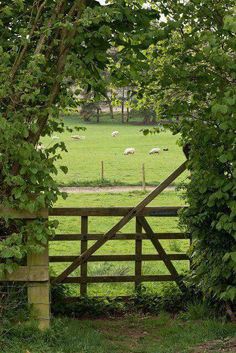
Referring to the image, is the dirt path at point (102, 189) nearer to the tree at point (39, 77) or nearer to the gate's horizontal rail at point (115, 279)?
the gate's horizontal rail at point (115, 279)

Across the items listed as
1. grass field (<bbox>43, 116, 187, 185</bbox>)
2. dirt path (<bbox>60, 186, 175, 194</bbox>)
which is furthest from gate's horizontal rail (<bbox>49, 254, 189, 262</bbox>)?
dirt path (<bbox>60, 186, 175, 194</bbox>)

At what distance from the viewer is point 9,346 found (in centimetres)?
654

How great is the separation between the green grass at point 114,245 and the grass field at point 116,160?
9.03 ft

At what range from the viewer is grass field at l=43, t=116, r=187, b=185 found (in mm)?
30956

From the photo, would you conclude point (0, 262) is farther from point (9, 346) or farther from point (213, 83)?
point (213, 83)

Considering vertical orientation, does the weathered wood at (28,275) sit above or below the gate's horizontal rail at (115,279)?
above

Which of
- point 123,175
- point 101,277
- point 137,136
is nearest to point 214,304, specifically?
point 101,277

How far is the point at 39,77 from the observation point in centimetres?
680

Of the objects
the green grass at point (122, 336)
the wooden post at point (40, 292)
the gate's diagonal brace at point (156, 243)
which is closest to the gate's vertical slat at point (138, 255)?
the gate's diagonal brace at point (156, 243)

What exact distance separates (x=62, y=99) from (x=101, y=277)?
4.21 meters

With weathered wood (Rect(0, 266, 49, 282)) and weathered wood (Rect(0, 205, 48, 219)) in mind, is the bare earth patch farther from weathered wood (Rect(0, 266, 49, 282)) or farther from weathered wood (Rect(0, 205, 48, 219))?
weathered wood (Rect(0, 205, 48, 219))

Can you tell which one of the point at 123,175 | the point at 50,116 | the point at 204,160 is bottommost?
the point at 123,175

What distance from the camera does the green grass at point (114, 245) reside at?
480 inches

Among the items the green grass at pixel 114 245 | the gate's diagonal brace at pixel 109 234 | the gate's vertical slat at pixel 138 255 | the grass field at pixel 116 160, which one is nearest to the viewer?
the gate's diagonal brace at pixel 109 234
